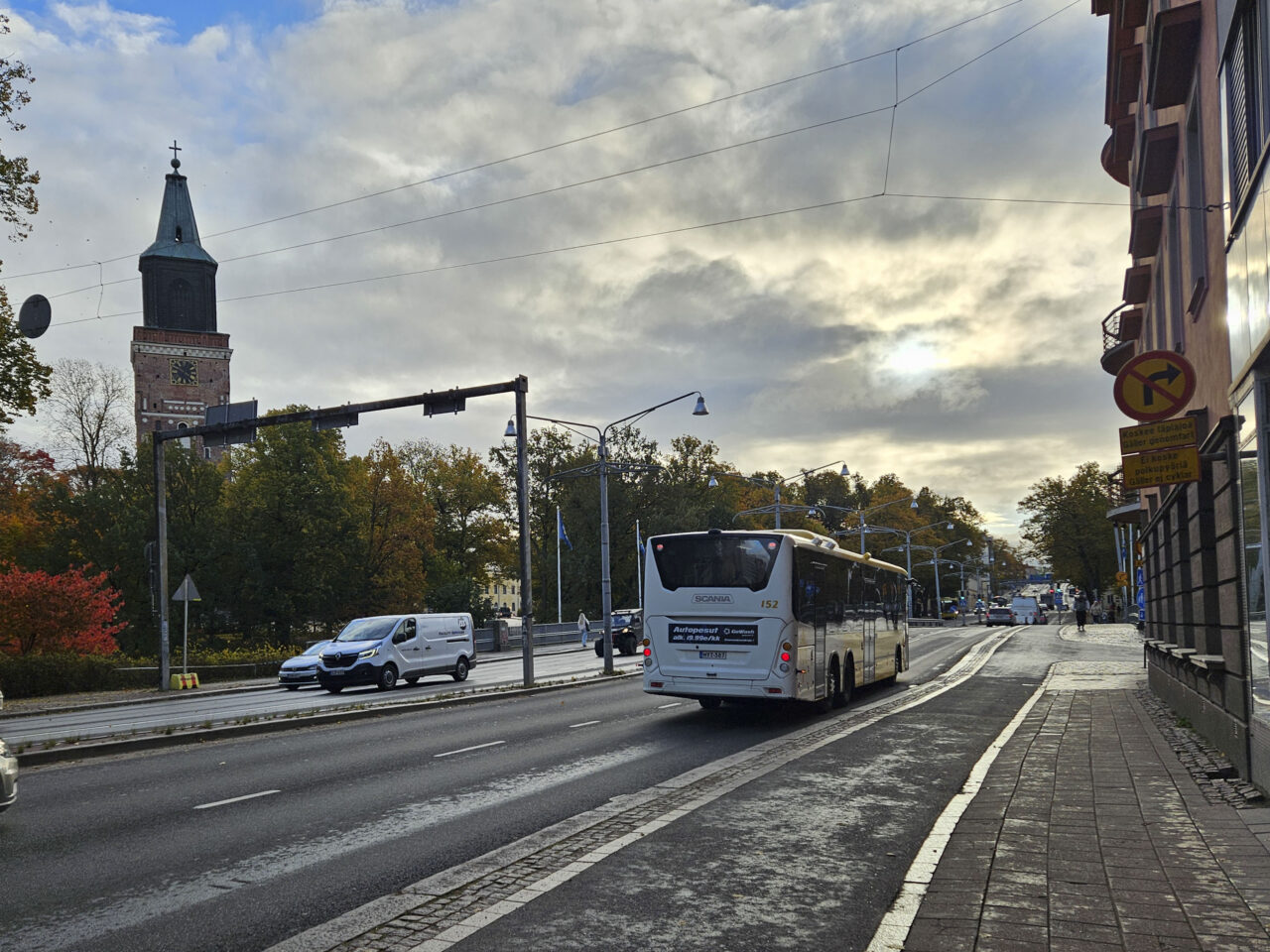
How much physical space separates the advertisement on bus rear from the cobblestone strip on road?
4.44 m

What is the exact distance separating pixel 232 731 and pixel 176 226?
84.0 m

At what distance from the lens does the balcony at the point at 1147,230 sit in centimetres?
1923

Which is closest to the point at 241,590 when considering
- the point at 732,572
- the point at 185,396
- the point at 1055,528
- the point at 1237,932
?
the point at 185,396

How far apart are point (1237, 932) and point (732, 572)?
11.3m

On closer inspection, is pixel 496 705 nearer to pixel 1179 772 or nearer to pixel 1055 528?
pixel 1179 772

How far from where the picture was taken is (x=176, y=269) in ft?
294

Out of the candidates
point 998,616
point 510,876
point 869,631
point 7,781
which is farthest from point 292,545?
point 510,876

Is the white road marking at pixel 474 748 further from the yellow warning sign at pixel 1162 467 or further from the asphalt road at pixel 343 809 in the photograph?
the yellow warning sign at pixel 1162 467

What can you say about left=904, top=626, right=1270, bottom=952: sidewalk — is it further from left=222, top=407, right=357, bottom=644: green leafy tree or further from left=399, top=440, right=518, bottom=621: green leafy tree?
left=399, top=440, right=518, bottom=621: green leafy tree

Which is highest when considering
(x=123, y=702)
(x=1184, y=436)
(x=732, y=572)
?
(x=1184, y=436)

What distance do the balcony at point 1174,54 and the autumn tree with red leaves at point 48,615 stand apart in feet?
99.0

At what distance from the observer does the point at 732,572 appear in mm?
16391

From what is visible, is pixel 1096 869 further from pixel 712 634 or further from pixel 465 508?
pixel 465 508

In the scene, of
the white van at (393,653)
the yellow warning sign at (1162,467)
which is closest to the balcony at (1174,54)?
the yellow warning sign at (1162,467)
